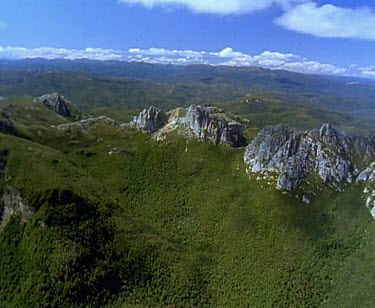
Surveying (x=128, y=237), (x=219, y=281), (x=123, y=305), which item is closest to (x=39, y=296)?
(x=123, y=305)

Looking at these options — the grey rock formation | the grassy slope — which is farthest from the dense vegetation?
the grey rock formation

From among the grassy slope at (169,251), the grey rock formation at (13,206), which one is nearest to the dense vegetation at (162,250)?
the grassy slope at (169,251)

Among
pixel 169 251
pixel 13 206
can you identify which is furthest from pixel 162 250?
pixel 13 206

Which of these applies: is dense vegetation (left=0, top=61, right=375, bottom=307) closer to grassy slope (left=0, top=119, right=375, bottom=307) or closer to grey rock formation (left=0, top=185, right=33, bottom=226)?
grassy slope (left=0, top=119, right=375, bottom=307)

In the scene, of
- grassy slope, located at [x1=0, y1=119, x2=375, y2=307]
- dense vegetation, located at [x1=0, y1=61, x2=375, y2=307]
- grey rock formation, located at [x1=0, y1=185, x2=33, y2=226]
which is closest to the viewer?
dense vegetation, located at [x1=0, y1=61, x2=375, y2=307]

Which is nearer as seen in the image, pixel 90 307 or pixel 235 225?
pixel 90 307

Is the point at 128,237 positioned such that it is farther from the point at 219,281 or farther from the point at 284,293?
the point at 284,293

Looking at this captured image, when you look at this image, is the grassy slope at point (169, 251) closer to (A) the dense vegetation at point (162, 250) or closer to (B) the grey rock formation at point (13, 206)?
(A) the dense vegetation at point (162, 250)

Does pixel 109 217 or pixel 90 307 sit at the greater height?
pixel 109 217
